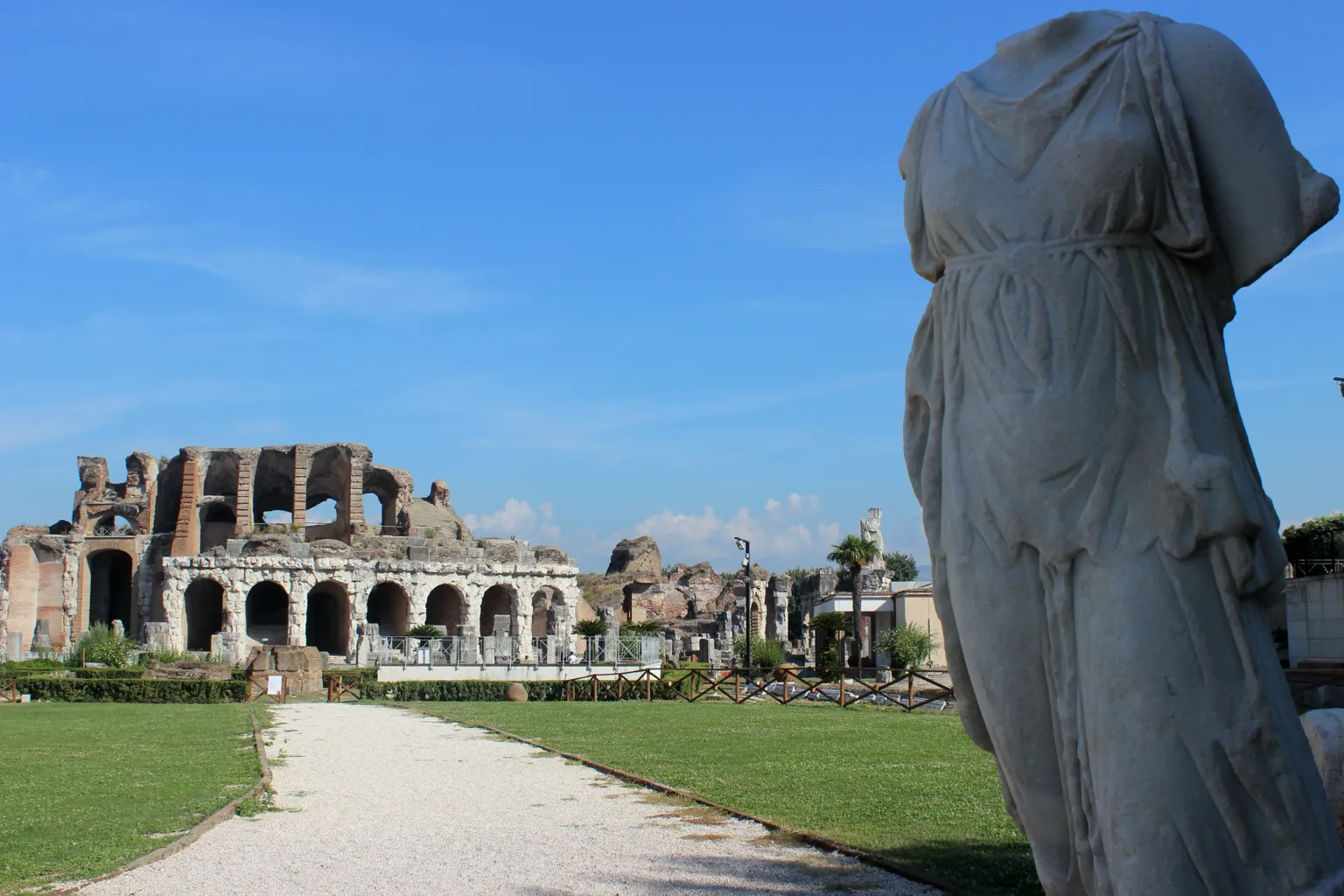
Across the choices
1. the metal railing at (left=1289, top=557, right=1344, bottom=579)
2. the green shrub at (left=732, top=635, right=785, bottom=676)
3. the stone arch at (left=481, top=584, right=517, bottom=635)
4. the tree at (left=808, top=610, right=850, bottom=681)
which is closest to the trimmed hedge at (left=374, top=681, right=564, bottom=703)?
the green shrub at (left=732, top=635, right=785, bottom=676)

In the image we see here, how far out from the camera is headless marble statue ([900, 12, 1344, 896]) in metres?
2.33

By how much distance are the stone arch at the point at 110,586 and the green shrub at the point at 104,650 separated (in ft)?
36.9

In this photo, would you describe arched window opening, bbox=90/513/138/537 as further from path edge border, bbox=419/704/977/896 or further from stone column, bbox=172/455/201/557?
path edge border, bbox=419/704/977/896

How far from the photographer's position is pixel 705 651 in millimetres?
41000

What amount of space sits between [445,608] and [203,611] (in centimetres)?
938

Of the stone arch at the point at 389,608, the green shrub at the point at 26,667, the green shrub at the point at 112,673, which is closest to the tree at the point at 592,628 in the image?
the stone arch at the point at 389,608

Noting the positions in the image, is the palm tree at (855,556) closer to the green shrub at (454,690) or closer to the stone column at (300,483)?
the green shrub at (454,690)

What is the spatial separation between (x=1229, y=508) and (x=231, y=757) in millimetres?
12577

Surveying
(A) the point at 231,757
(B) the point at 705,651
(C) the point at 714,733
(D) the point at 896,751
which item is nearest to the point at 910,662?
(B) the point at 705,651

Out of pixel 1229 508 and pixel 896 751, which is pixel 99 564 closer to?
pixel 896 751

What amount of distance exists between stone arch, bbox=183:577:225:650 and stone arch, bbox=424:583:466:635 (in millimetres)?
7602

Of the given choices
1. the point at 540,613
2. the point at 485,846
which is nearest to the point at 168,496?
the point at 540,613

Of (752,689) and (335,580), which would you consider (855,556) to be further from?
(335,580)

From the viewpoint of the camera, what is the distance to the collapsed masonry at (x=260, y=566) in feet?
140
